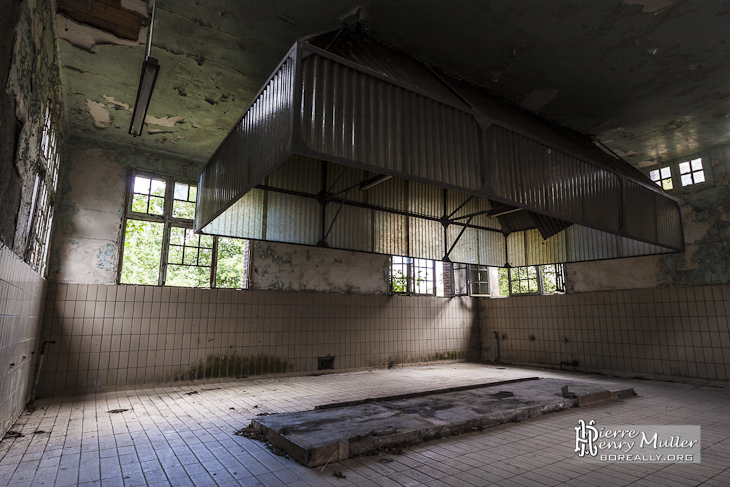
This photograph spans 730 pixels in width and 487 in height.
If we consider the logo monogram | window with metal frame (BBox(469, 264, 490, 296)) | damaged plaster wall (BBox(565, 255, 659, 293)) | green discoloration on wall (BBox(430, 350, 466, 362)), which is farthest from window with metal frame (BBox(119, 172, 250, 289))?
damaged plaster wall (BBox(565, 255, 659, 293))

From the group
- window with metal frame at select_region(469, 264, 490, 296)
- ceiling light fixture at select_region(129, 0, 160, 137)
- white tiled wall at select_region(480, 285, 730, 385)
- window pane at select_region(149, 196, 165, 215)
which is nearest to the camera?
ceiling light fixture at select_region(129, 0, 160, 137)

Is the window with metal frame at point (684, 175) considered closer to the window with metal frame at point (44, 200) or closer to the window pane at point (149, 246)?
the window pane at point (149, 246)

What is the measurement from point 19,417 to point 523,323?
9561 millimetres

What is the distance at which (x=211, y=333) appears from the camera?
7047 millimetres

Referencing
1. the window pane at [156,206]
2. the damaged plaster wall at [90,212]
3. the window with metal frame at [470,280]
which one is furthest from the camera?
the window with metal frame at [470,280]

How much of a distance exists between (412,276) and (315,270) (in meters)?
2.78

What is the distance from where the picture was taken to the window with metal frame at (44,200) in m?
4.30

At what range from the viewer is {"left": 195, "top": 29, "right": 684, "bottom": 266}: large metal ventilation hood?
3307mm

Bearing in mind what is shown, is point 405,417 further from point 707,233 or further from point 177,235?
point 707,233

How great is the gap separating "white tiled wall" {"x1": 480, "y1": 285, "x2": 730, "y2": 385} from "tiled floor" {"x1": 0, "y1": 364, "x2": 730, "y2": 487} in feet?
4.82

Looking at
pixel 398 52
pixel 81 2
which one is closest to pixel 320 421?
pixel 398 52

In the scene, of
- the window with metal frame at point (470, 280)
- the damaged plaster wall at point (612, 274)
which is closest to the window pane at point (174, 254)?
the window with metal frame at point (470, 280)

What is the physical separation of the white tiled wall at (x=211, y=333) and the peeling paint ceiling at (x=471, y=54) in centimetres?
296

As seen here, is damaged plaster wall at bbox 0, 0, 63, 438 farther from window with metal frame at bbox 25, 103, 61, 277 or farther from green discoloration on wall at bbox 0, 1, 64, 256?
window with metal frame at bbox 25, 103, 61, 277
